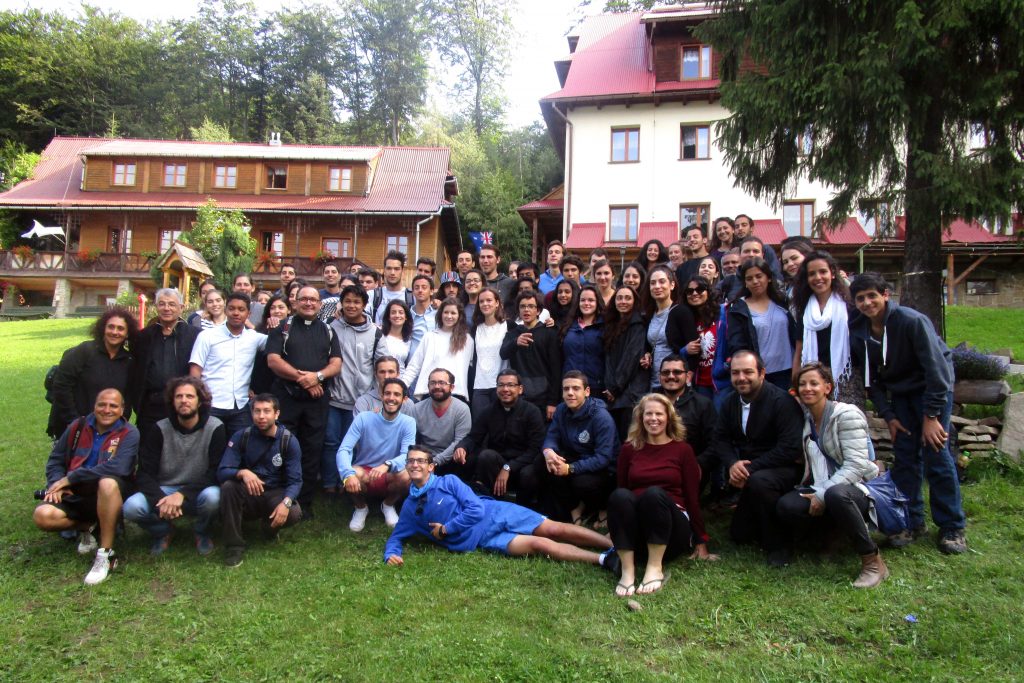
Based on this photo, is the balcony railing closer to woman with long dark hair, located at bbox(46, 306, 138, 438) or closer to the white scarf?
woman with long dark hair, located at bbox(46, 306, 138, 438)

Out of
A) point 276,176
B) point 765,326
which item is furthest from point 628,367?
point 276,176

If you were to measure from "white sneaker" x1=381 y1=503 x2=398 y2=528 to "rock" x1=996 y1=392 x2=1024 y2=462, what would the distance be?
575cm

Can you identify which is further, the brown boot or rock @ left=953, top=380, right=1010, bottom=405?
rock @ left=953, top=380, right=1010, bottom=405

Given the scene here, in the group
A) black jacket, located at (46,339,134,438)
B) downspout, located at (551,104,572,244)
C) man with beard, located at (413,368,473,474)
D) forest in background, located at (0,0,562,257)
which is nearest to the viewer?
black jacket, located at (46,339,134,438)

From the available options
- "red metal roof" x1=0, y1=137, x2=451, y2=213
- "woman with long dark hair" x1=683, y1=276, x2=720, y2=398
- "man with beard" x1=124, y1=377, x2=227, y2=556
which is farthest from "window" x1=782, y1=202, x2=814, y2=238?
"man with beard" x1=124, y1=377, x2=227, y2=556

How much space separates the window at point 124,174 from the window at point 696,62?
77.1ft

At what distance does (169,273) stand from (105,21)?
33.1 meters

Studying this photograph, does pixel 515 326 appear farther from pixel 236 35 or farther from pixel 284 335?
pixel 236 35

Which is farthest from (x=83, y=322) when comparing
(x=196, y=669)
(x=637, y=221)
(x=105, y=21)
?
(x=105, y=21)

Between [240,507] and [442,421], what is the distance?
5.89 ft

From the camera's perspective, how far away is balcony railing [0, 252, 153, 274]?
27062 millimetres

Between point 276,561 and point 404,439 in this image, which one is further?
point 404,439

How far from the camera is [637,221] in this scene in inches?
846

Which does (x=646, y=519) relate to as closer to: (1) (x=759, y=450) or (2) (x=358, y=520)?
(1) (x=759, y=450)
